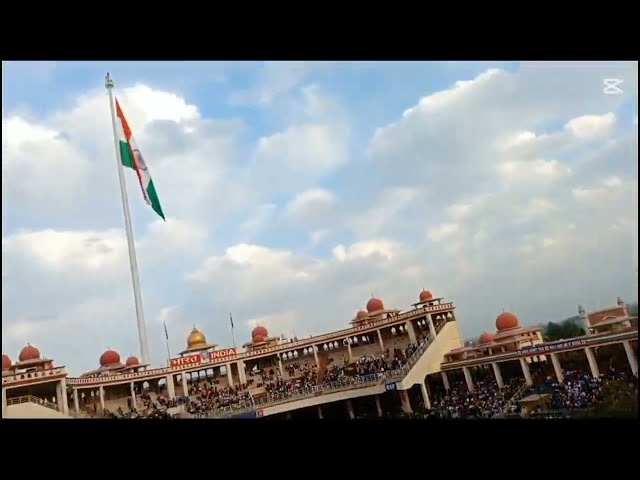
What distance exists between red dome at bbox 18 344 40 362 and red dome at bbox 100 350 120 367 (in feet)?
3.60

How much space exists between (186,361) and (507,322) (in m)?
5.46

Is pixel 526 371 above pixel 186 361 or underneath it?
underneath

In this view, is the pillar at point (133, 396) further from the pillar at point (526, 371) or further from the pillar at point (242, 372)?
the pillar at point (526, 371)

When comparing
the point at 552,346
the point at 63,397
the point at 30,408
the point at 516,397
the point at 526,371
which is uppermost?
the point at 63,397

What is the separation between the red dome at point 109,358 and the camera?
10.4m

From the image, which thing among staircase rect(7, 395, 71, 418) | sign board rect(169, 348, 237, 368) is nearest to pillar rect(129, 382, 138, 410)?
sign board rect(169, 348, 237, 368)

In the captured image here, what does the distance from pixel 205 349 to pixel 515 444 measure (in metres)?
8.68

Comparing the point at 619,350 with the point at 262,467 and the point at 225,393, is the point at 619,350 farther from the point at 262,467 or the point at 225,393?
the point at 225,393

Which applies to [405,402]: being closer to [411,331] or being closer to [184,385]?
[411,331]

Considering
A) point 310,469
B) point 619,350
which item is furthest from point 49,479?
point 619,350

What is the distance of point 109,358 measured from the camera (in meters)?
10.4

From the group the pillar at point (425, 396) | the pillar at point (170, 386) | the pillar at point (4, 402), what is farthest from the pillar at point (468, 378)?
the pillar at point (4, 402)

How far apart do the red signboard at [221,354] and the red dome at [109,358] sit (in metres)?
1.79

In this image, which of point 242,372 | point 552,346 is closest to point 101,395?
point 242,372
